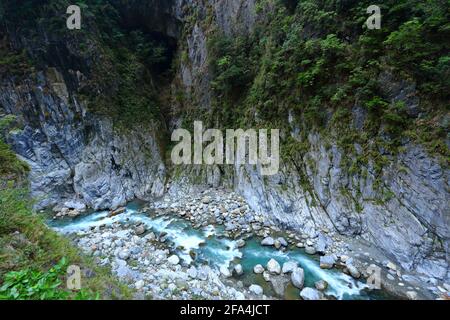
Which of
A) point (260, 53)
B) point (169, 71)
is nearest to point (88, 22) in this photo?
point (169, 71)

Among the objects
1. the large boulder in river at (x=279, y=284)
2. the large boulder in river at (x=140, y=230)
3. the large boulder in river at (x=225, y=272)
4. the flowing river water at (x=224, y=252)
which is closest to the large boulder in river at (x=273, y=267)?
the large boulder in river at (x=279, y=284)

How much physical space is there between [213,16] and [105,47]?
719cm

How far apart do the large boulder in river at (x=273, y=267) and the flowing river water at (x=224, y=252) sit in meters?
0.25

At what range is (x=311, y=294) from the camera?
4719mm

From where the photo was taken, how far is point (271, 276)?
5375 mm

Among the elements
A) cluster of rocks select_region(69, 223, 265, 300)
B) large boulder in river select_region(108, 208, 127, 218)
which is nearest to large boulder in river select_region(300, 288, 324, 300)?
cluster of rocks select_region(69, 223, 265, 300)

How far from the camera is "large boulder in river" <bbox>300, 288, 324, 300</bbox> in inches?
184

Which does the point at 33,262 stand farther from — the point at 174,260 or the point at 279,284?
the point at 279,284

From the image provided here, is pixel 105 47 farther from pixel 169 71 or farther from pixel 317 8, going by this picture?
pixel 317 8

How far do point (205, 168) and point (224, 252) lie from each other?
550 centimetres

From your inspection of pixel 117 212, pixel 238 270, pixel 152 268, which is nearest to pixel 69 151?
pixel 117 212

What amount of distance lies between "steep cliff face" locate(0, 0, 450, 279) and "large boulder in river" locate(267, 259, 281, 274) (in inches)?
70.7
